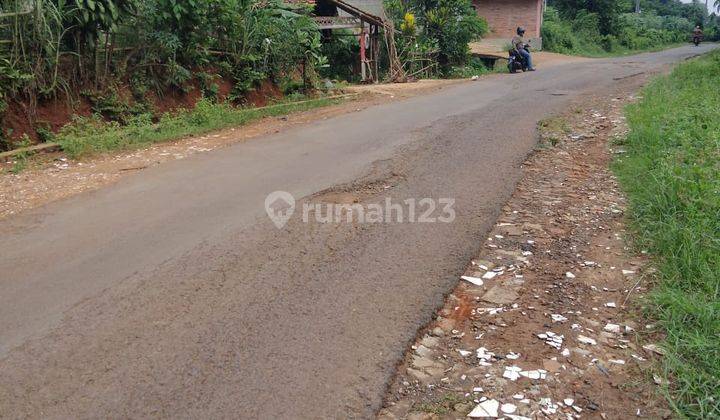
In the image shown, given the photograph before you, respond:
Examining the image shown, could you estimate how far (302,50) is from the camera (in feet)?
46.9

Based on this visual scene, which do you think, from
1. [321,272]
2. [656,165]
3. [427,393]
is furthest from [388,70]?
[427,393]

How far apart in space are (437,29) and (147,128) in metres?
14.9

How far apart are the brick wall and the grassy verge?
82.4 feet

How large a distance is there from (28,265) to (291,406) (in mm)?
2966

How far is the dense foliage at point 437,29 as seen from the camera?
21.4m

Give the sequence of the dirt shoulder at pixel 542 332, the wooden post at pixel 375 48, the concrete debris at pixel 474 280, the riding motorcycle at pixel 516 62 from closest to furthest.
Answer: the dirt shoulder at pixel 542 332
the concrete debris at pixel 474 280
the wooden post at pixel 375 48
the riding motorcycle at pixel 516 62

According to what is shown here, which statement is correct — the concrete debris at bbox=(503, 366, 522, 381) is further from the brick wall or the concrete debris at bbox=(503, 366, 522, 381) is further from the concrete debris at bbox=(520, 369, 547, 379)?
the brick wall

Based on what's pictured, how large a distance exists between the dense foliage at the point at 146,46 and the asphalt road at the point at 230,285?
3.24 m

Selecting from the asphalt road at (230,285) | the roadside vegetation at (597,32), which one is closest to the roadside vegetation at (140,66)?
the asphalt road at (230,285)

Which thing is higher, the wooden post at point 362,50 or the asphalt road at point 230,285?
the wooden post at point 362,50

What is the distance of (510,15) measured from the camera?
33.9m

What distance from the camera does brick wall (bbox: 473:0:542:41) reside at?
33.3m

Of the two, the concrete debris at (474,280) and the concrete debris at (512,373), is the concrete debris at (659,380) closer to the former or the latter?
the concrete debris at (512,373)

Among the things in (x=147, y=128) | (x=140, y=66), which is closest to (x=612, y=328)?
(x=147, y=128)
